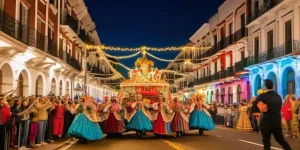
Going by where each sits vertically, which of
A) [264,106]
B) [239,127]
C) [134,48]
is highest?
[134,48]

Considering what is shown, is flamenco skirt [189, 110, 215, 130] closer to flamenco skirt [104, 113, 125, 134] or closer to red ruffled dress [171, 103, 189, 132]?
red ruffled dress [171, 103, 189, 132]

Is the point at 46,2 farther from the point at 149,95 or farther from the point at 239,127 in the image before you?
the point at 239,127

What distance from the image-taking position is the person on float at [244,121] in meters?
24.2

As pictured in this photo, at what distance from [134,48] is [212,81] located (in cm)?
2109

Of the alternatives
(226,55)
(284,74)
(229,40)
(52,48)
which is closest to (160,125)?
(52,48)

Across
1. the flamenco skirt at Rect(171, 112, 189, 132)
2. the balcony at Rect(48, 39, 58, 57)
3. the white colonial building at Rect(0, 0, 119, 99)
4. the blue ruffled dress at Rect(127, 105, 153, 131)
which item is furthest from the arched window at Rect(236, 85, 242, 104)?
the blue ruffled dress at Rect(127, 105, 153, 131)

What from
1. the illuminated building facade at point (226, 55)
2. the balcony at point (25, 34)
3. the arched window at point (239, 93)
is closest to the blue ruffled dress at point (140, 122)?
the balcony at point (25, 34)

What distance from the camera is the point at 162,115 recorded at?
19.1 metres

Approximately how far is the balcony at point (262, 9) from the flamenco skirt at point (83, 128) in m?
17.6

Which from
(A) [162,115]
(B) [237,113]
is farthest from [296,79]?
(A) [162,115]

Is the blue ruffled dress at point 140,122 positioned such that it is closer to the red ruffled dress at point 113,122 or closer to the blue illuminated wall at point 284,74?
the red ruffled dress at point 113,122

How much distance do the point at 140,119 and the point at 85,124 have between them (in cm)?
330

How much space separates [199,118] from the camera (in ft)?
66.7

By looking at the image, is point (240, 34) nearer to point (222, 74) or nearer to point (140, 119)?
point (222, 74)
